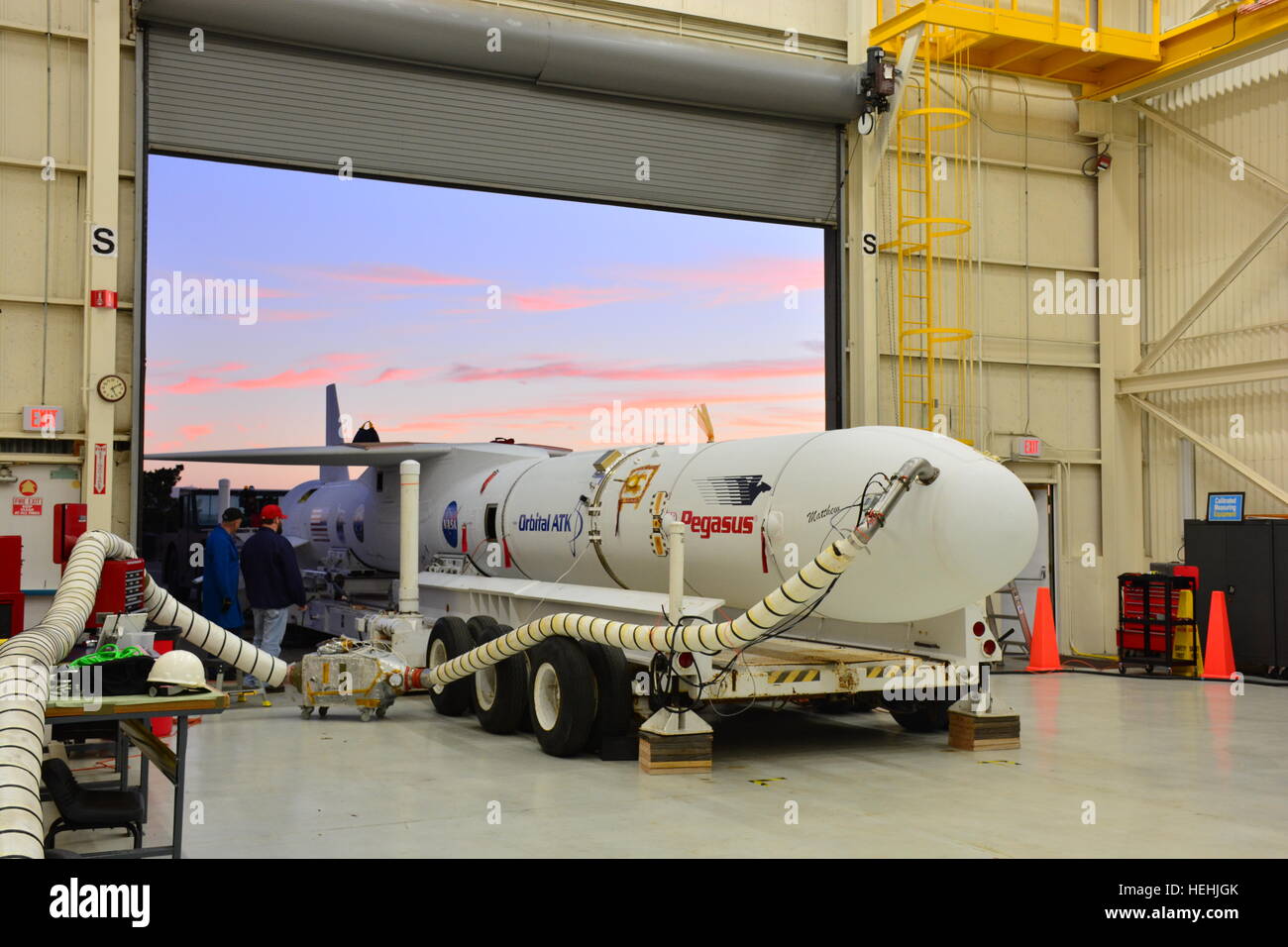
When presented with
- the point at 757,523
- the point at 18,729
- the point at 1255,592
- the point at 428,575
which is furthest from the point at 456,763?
the point at 1255,592

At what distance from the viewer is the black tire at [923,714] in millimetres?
10312

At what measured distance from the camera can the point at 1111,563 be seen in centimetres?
1772

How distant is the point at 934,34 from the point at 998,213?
2863mm

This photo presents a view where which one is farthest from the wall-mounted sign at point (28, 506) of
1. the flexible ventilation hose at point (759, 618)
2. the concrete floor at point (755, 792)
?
the flexible ventilation hose at point (759, 618)

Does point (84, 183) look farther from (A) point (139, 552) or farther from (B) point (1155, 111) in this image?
(B) point (1155, 111)

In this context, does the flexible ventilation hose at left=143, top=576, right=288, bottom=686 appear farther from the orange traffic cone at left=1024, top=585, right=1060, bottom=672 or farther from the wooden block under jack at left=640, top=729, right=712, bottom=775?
the orange traffic cone at left=1024, top=585, right=1060, bottom=672

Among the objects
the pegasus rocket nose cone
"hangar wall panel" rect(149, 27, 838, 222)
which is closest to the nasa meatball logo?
"hangar wall panel" rect(149, 27, 838, 222)

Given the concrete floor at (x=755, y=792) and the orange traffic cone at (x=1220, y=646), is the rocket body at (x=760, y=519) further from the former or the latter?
the orange traffic cone at (x=1220, y=646)

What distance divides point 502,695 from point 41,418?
5854 mm

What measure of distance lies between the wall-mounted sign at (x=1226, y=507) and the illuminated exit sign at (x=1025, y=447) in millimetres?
2410

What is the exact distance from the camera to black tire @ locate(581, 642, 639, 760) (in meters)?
9.03

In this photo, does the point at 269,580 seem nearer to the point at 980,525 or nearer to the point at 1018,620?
the point at 980,525

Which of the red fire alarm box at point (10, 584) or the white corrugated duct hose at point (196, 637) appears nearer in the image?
the white corrugated duct hose at point (196, 637)

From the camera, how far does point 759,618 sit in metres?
8.04
